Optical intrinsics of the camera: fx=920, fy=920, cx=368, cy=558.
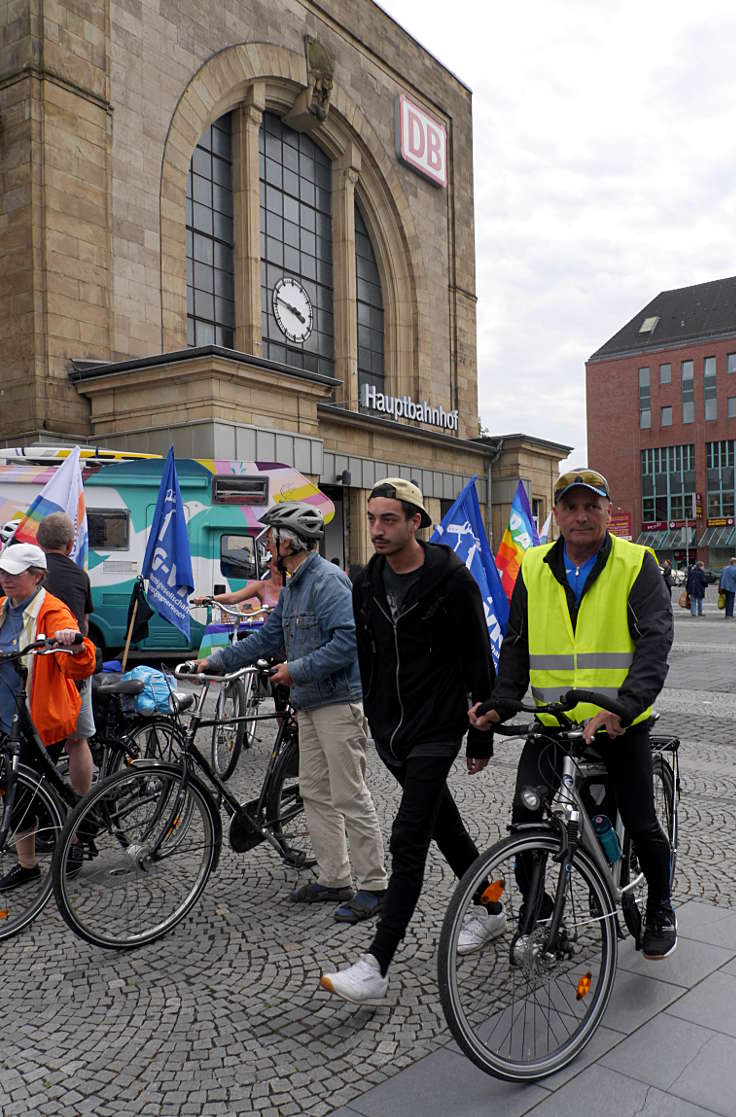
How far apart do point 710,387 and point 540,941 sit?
3056 inches

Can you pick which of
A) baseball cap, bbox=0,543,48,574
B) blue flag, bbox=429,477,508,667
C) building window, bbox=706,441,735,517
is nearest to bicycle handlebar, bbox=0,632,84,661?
baseball cap, bbox=0,543,48,574

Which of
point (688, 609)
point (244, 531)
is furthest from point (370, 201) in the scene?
point (244, 531)

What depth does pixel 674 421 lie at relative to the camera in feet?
250

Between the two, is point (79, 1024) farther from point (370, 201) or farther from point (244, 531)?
point (370, 201)

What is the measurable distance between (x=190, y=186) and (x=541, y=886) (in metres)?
23.1

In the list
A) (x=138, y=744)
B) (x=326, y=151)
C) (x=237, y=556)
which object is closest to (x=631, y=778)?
(x=138, y=744)

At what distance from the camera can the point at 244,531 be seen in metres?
13.7

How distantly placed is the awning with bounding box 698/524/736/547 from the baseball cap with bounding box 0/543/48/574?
72.4 meters

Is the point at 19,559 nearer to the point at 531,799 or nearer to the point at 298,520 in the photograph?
the point at 298,520

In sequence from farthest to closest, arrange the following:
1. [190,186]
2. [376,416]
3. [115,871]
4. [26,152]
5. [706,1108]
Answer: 1. [376,416]
2. [190,186]
3. [26,152]
4. [115,871]
5. [706,1108]

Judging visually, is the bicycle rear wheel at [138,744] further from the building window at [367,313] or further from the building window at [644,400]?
the building window at [644,400]

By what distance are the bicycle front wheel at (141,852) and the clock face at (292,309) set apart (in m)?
22.8

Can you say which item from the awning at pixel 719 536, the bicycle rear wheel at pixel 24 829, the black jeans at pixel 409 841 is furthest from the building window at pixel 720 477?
the black jeans at pixel 409 841

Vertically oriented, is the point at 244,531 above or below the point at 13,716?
above
